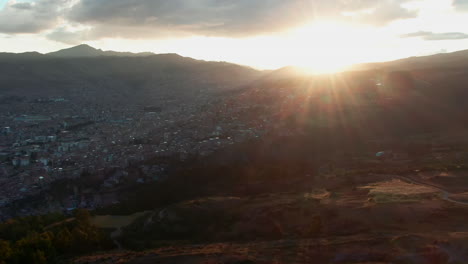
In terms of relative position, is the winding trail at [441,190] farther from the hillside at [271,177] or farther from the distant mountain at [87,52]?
the distant mountain at [87,52]

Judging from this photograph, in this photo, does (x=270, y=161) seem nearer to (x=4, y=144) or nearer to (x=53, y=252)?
(x=53, y=252)

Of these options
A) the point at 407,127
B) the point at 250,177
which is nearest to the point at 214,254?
the point at 250,177

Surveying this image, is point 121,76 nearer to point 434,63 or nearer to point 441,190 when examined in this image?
point 434,63

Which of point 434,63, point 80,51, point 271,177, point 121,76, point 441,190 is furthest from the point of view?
point 80,51

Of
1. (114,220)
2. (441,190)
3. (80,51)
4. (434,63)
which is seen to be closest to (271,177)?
(441,190)

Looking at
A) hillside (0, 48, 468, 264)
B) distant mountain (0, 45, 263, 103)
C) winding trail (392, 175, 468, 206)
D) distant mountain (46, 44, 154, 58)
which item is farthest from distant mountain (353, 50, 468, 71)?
distant mountain (46, 44, 154, 58)

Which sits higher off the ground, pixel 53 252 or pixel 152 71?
pixel 152 71

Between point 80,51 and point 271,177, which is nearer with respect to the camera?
point 271,177

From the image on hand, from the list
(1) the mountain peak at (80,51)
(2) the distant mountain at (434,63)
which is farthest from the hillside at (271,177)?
(1) the mountain peak at (80,51)

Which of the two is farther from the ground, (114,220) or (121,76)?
(121,76)

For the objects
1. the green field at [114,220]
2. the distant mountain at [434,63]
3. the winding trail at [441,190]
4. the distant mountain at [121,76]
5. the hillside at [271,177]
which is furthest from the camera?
the distant mountain at [121,76]

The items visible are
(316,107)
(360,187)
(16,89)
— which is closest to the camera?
(360,187)
